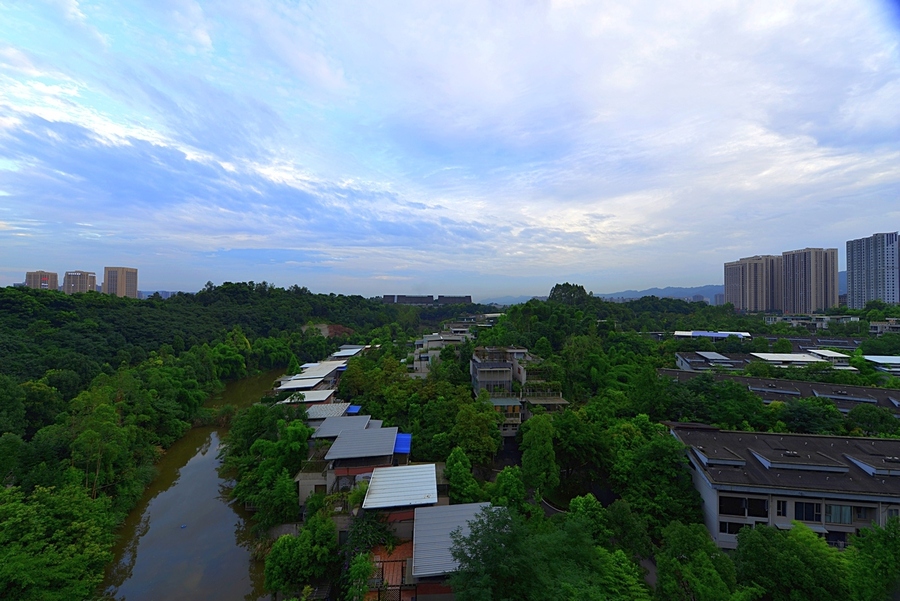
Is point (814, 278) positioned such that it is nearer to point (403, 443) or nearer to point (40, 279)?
point (403, 443)

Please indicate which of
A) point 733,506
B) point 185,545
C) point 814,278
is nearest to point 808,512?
point 733,506

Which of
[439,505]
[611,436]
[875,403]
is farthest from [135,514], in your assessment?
[875,403]

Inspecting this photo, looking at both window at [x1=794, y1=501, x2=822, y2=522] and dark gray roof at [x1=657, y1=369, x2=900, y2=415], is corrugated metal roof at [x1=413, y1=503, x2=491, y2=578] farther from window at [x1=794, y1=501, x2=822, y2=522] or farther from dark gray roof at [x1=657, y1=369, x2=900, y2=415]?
dark gray roof at [x1=657, y1=369, x2=900, y2=415]

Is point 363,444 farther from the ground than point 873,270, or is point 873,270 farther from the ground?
point 873,270

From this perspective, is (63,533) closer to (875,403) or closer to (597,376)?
(597,376)

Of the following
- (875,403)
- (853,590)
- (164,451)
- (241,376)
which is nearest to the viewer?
(853,590)

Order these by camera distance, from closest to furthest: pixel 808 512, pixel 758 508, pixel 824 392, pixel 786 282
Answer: pixel 808 512
pixel 758 508
pixel 824 392
pixel 786 282
